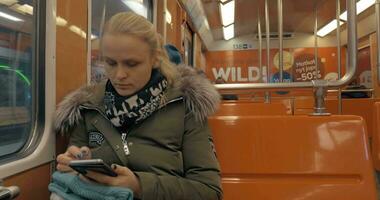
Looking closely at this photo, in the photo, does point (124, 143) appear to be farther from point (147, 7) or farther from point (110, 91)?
point (147, 7)

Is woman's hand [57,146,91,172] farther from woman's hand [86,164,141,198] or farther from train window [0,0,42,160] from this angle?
train window [0,0,42,160]

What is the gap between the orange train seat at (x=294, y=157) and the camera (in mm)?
1545

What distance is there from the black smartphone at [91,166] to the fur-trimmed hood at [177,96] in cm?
39

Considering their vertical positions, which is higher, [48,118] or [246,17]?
[246,17]

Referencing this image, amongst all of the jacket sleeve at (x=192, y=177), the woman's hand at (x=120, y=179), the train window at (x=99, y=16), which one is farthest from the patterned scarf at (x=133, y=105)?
the train window at (x=99, y=16)

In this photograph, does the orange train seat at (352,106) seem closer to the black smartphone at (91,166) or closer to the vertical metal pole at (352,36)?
the vertical metal pole at (352,36)

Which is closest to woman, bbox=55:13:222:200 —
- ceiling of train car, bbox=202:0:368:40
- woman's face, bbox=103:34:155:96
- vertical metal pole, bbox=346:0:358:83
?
woman's face, bbox=103:34:155:96

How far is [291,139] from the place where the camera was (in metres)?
1.60

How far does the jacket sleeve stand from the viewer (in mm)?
1181

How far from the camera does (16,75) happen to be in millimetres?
1388

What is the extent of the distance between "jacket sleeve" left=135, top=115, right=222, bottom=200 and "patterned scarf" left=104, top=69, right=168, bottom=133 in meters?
0.14

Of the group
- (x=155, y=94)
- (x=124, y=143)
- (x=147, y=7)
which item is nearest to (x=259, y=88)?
(x=155, y=94)

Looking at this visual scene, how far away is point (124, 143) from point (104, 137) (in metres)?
0.08

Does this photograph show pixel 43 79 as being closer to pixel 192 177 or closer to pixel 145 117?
pixel 145 117
